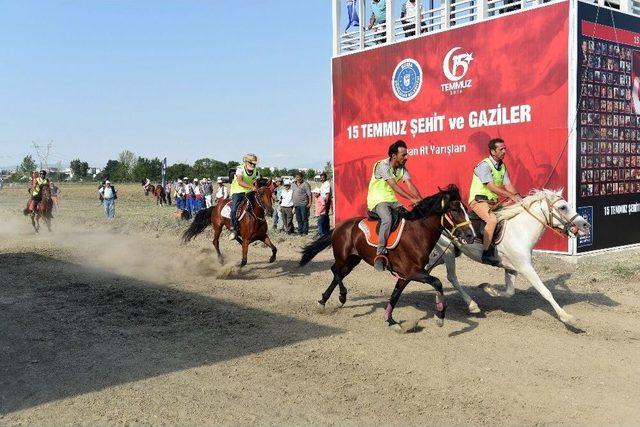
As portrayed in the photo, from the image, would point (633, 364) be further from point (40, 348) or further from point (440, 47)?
point (440, 47)

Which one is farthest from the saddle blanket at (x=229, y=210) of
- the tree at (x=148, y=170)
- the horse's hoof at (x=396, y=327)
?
the tree at (x=148, y=170)

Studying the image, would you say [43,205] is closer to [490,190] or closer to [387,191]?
[387,191]

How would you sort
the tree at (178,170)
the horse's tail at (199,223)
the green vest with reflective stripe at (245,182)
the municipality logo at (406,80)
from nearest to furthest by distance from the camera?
the green vest with reflective stripe at (245,182) → the horse's tail at (199,223) → the municipality logo at (406,80) → the tree at (178,170)

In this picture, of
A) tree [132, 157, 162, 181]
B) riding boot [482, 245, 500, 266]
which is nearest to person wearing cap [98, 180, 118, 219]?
riding boot [482, 245, 500, 266]

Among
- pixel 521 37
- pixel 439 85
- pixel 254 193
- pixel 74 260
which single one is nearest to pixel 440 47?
pixel 439 85

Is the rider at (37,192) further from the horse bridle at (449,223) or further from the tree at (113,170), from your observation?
the tree at (113,170)

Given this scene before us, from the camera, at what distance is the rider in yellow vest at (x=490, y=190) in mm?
8820

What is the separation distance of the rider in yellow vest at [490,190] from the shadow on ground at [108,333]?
8.77 ft

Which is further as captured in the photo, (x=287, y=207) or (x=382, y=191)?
(x=287, y=207)

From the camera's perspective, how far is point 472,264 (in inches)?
534

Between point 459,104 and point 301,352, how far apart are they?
414 inches

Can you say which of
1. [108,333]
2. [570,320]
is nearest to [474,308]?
[570,320]

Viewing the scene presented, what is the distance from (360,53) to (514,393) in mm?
14441

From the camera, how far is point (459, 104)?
1566 cm
